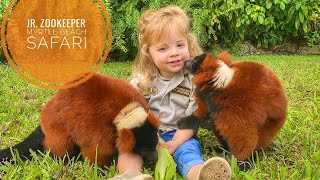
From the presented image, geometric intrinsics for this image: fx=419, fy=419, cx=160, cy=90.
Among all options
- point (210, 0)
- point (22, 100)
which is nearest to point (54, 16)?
point (22, 100)

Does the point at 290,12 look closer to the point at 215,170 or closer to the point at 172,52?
the point at 172,52

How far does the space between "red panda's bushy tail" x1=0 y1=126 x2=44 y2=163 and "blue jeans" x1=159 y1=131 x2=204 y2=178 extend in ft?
3.02

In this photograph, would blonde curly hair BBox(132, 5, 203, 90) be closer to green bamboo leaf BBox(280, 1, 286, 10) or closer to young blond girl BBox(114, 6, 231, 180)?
young blond girl BBox(114, 6, 231, 180)

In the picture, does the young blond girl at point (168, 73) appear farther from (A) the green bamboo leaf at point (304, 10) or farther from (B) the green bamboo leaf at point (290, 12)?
(A) the green bamboo leaf at point (304, 10)

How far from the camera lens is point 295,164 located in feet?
8.57

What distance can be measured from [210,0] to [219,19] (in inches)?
20.3

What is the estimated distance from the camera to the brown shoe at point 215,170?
223cm

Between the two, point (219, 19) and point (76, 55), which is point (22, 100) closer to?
point (76, 55)

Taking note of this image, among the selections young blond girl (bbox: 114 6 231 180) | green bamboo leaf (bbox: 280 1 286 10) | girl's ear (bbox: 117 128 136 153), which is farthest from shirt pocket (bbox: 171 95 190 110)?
green bamboo leaf (bbox: 280 1 286 10)

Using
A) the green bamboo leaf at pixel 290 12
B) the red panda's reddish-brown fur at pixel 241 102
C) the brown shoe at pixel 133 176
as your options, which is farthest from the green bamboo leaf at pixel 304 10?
the brown shoe at pixel 133 176

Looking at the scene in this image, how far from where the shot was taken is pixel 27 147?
2791 millimetres

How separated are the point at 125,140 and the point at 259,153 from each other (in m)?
0.96

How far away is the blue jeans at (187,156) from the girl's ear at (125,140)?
1.25ft

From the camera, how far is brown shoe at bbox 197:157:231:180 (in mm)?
2234
